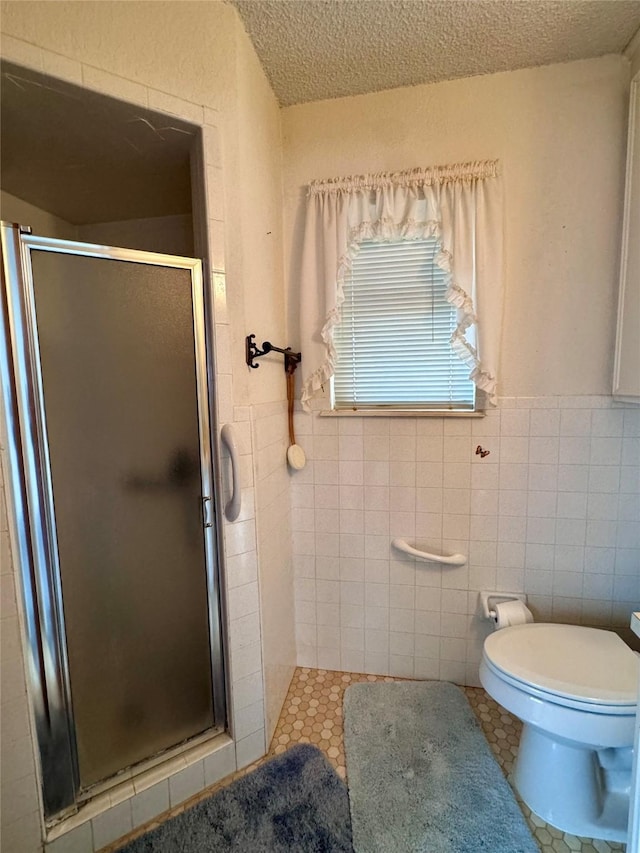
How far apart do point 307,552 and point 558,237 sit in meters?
1.69

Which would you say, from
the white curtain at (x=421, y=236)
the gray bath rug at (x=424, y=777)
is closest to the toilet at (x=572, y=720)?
the gray bath rug at (x=424, y=777)

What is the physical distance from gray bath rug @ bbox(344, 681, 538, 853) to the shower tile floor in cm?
5

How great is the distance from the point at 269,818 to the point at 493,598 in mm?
1125

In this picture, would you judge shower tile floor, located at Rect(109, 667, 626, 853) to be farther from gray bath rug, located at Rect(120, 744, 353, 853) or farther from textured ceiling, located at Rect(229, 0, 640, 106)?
textured ceiling, located at Rect(229, 0, 640, 106)

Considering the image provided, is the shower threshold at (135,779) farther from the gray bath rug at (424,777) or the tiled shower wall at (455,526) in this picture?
the tiled shower wall at (455,526)

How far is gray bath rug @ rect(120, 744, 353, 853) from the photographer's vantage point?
1.13 m

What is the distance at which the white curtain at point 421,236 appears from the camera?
4.86 ft

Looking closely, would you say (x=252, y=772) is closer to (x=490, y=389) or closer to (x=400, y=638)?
(x=400, y=638)

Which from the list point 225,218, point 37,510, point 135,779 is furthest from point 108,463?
point 135,779

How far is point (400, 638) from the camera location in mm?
1779

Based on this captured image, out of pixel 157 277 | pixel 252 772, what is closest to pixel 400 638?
pixel 252 772

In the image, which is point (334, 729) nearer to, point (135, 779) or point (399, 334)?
point (135, 779)

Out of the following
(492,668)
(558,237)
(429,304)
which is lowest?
(492,668)

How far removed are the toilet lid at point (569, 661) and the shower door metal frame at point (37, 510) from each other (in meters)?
1.34
